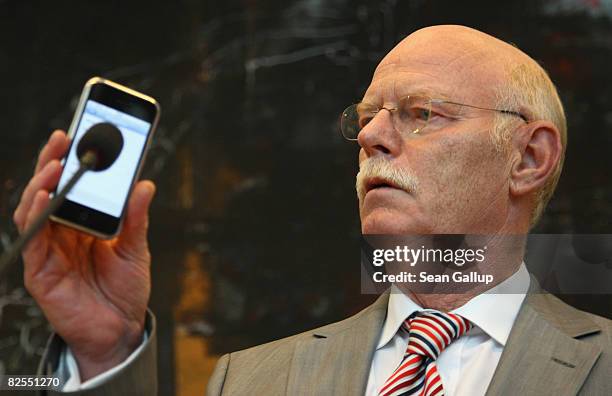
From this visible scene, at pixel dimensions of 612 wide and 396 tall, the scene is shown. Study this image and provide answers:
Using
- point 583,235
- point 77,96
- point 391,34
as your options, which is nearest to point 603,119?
point 583,235

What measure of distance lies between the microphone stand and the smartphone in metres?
0.07

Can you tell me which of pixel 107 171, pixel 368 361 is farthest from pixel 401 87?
pixel 107 171

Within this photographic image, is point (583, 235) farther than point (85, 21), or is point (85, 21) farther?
point (85, 21)

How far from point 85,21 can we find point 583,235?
130 cm

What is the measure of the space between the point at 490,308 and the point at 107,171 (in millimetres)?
640

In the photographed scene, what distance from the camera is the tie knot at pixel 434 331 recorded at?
140 cm

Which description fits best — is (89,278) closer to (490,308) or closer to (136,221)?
(136,221)

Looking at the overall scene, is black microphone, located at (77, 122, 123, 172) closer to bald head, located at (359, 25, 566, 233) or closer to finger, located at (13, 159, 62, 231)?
finger, located at (13, 159, 62, 231)

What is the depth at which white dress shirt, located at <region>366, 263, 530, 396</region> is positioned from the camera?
139 cm

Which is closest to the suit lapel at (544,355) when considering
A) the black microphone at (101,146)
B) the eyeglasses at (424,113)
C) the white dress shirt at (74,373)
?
the eyeglasses at (424,113)

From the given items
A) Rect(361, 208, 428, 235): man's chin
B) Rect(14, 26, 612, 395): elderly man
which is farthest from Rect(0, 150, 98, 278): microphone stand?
Rect(361, 208, 428, 235): man's chin

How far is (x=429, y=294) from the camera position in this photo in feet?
4.98

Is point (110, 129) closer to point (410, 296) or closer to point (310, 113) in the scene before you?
point (410, 296)

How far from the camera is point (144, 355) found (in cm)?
122
